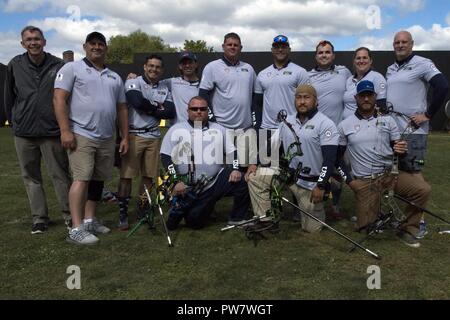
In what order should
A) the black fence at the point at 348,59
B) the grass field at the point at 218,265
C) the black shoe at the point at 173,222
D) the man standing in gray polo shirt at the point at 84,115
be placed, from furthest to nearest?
the black fence at the point at 348,59, the black shoe at the point at 173,222, the man standing in gray polo shirt at the point at 84,115, the grass field at the point at 218,265

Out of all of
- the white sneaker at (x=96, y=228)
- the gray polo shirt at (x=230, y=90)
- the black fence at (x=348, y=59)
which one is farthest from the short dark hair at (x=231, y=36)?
the black fence at (x=348, y=59)

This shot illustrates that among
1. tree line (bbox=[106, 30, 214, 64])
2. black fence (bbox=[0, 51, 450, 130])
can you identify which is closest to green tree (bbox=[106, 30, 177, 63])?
tree line (bbox=[106, 30, 214, 64])

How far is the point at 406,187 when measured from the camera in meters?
4.28

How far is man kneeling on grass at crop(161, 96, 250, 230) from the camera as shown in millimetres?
4582

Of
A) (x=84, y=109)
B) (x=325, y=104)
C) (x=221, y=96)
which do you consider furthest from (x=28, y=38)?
(x=325, y=104)

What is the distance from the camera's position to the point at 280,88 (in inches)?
189

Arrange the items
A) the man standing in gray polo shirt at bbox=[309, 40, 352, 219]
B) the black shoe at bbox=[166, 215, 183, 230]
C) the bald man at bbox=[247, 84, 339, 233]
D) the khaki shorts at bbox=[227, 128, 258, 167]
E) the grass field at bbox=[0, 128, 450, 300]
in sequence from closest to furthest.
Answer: the grass field at bbox=[0, 128, 450, 300] < the bald man at bbox=[247, 84, 339, 233] < the black shoe at bbox=[166, 215, 183, 230] < the khaki shorts at bbox=[227, 128, 258, 167] < the man standing in gray polo shirt at bbox=[309, 40, 352, 219]

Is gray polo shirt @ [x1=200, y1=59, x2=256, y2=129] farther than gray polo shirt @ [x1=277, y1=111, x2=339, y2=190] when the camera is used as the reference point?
Yes

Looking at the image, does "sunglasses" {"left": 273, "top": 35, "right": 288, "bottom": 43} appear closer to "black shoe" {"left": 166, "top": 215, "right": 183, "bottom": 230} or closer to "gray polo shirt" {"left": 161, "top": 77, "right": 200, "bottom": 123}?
"gray polo shirt" {"left": 161, "top": 77, "right": 200, "bottom": 123}

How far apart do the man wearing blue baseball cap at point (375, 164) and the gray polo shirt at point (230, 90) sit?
1126 mm

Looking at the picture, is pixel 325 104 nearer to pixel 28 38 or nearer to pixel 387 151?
pixel 387 151

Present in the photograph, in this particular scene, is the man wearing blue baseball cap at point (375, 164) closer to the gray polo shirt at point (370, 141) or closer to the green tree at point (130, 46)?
the gray polo shirt at point (370, 141)

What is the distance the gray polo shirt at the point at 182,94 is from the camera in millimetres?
5039
